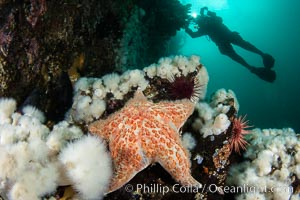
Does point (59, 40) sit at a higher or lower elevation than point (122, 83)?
higher

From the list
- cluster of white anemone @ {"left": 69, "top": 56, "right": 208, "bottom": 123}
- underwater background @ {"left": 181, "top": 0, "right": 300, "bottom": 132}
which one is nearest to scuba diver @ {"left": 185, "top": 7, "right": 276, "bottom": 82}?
cluster of white anemone @ {"left": 69, "top": 56, "right": 208, "bottom": 123}

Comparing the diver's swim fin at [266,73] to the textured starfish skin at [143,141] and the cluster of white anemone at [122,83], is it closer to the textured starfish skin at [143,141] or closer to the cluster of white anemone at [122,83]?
the cluster of white anemone at [122,83]

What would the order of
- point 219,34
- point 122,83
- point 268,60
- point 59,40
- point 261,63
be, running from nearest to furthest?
point 122,83
point 59,40
point 219,34
point 268,60
point 261,63

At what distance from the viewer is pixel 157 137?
10.2 ft

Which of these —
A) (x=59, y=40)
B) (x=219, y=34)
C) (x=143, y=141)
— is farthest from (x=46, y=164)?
(x=219, y=34)

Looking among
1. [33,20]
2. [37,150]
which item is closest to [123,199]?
[37,150]

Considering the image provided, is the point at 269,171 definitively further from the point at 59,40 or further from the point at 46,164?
the point at 59,40

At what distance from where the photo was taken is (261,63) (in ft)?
266

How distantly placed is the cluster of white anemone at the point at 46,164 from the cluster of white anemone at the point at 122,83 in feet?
3.81

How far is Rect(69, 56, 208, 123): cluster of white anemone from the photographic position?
423cm

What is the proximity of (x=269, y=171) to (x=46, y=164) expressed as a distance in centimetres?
330

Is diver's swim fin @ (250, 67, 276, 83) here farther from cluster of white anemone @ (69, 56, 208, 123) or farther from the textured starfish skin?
the textured starfish skin

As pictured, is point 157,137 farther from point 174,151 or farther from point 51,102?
point 51,102

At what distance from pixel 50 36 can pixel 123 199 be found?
283cm
